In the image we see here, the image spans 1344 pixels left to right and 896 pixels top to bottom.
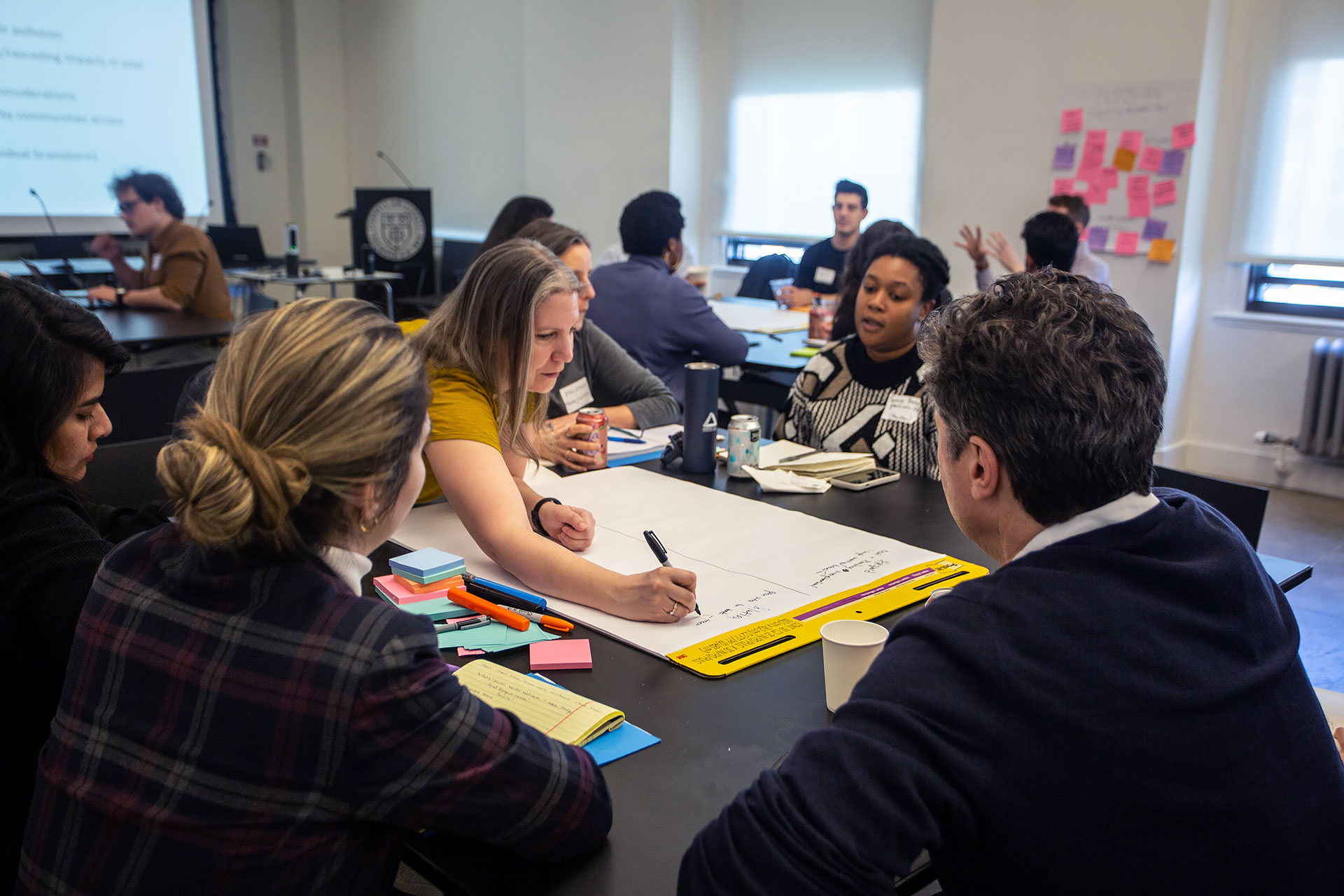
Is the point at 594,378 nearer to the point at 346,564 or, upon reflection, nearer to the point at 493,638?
the point at 493,638

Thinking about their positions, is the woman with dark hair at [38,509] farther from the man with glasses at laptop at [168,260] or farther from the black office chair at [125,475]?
the man with glasses at laptop at [168,260]

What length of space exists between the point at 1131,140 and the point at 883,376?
3.11 metres

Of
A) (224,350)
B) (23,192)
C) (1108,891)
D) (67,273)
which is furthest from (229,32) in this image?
(1108,891)

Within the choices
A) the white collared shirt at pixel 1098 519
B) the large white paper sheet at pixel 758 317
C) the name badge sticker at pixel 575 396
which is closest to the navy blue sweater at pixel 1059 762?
the white collared shirt at pixel 1098 519

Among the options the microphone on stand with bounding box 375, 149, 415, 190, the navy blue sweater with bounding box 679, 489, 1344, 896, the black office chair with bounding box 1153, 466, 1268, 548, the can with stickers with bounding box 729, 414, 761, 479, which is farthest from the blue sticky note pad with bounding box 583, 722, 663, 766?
the microphone on stand with bounding box 375, 149, 415, 190

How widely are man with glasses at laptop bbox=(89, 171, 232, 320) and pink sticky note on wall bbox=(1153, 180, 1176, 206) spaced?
4.49 m

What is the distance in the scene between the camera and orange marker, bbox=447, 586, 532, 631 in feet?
4.50

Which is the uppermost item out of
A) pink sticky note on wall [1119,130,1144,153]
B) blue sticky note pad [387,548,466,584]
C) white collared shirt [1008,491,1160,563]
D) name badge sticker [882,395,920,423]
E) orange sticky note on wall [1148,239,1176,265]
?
pink sticky note on wall [1119,130,1144,153]

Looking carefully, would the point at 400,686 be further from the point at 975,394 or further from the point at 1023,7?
the point at 1023,7

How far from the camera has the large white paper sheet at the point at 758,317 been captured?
174 inches

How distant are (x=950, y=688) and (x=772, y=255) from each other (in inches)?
222

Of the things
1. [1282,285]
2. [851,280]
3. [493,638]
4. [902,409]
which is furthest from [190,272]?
[1282,285]

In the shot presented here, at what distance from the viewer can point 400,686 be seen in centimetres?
81

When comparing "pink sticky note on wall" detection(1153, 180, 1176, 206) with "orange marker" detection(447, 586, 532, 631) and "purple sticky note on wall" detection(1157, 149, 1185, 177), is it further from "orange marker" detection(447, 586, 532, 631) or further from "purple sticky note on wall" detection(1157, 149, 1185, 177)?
"orange marker" detection(447, 586, 532, 631)
